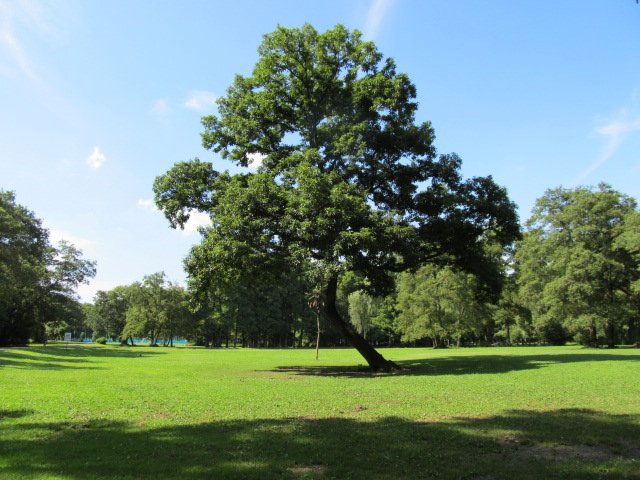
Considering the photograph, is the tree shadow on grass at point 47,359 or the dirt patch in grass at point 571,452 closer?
the dirt patch in grass at point 571,452

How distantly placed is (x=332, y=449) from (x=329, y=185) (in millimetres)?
14896

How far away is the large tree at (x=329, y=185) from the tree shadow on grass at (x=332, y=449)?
11410 millimetres

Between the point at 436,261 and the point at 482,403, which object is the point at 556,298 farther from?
the point at 482,403

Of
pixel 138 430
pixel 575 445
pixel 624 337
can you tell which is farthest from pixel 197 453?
pixel 624 337

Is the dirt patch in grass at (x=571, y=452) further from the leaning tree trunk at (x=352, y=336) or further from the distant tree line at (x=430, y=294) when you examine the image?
the leaning tree trunk at (x=352, y=336)

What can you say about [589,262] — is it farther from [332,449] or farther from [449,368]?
[332,449]

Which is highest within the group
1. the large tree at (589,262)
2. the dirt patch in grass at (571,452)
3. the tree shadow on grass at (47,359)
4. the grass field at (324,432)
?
the large tree at (589,262)

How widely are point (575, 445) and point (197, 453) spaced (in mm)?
6041

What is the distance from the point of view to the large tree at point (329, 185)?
20750 mm

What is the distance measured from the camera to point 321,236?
20.4 metres

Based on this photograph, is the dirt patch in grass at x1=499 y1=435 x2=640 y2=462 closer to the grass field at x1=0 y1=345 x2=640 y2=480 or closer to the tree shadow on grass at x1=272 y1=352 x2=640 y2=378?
the grass field at x1=0 y1=345 x2=640 y2=480

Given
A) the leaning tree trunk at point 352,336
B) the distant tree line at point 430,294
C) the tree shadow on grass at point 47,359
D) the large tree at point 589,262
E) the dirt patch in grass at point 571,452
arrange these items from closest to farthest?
the dirt patch in grass at point 571,452, the leaning tree trunk at point 352,336, the tree shadow on grass at point 47,359, the distant tree line at point 430,294, the large tree at point 589,262

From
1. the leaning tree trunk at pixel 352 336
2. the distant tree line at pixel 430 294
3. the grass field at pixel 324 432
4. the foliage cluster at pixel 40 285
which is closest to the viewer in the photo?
the grass field at pixel 324 432

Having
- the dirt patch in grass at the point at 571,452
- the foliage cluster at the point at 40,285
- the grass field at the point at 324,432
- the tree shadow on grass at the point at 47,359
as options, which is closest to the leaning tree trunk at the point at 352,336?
the grass field at the point at 324,432
